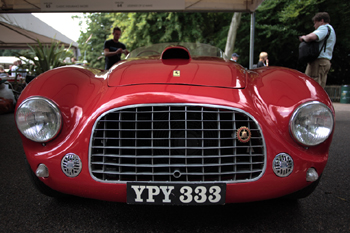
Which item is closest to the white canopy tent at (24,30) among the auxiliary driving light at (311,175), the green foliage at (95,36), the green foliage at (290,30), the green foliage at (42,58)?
the green foliage at (42,58)

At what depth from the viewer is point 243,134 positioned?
1559mm

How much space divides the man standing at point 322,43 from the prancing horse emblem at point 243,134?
3.13 meters

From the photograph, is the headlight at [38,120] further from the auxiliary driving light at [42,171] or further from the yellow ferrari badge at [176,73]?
the yellow ferrari badge at [176,73]

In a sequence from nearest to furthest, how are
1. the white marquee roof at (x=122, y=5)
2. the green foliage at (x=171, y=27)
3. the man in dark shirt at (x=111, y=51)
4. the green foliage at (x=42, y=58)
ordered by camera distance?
1. the man in dark shirt at (x=111, y=51)
2. the white marquee roof at (x=122, y=5)
3. the green foliage at (x=42, y=58)
4. the green foliage at (x=171, y=27)

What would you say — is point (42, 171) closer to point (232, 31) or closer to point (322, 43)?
point (322, 43)

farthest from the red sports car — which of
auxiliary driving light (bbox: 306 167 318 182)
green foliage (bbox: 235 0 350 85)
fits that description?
green foliage (bbox: 235 0 350 85)

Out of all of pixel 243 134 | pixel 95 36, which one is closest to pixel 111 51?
pixel 243 134

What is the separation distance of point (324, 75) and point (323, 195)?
277 centimetres

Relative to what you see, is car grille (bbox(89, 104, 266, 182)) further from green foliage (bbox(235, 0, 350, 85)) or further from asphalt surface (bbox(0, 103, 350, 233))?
green foliage (bbox(235, 0, 350, 85))

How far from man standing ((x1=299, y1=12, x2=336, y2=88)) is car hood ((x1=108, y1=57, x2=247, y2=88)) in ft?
8.45

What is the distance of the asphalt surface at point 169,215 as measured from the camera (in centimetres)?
168

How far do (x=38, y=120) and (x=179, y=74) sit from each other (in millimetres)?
922

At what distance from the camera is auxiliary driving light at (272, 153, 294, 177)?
5.12 ft

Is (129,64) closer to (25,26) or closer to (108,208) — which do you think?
(108,208)
